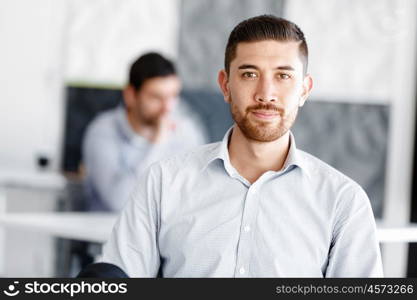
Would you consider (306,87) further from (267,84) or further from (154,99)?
(154,99)

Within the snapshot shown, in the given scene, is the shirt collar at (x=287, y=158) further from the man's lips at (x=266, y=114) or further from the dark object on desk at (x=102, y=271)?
the dark object on desk at (x=102, y=271)

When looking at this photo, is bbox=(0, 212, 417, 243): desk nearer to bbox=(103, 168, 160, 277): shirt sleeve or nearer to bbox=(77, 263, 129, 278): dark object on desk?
bbox=(103, 168, 160, 277): shirt sleeve

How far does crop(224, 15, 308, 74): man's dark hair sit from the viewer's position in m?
1.79

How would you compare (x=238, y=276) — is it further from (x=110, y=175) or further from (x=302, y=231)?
(x=110, y=175)

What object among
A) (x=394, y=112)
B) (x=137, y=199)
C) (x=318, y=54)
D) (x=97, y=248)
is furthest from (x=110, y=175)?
(x=137, y=199)

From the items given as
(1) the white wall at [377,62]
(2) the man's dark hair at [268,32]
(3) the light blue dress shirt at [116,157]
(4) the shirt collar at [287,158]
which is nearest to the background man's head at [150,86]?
(3) the light blue dress shirt at [116,157]

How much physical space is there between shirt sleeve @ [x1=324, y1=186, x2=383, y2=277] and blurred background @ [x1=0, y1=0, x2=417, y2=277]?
379cm

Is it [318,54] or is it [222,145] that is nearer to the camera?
[222,145]

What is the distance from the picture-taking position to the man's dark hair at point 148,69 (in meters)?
4.56

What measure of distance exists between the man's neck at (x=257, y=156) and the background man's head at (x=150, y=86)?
2.71 metres

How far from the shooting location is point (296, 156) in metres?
1.87

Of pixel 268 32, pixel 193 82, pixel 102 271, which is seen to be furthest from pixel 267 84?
pixel 193 82

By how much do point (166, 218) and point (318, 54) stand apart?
4.07 metres

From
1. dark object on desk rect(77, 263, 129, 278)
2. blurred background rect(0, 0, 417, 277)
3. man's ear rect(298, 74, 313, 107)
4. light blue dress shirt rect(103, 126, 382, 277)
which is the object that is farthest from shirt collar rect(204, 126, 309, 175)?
blurred background rect(0, 0, 417, 277)
